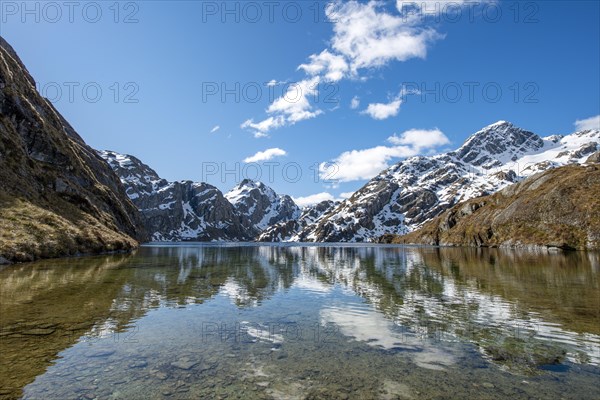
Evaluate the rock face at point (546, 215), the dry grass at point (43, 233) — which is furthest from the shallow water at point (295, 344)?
the rock face at point (546, 215)

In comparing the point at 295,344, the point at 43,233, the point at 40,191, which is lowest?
the point at 295,344

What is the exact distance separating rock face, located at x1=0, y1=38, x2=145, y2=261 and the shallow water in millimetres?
33575

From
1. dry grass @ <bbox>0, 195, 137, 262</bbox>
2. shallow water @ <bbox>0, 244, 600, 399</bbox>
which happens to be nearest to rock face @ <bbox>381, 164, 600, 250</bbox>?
shallow water @ <bbox>0, 244, 600, 399</bbox>

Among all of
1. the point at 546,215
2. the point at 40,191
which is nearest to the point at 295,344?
the point at 40,191

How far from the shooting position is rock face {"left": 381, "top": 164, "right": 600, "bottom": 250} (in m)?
108

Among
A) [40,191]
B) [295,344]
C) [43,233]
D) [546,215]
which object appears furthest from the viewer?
[546,215]

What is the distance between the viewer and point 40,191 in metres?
78.0

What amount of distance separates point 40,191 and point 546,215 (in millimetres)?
156435

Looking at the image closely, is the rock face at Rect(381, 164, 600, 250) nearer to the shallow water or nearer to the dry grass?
the shallow water

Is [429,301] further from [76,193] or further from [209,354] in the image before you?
[76,193]

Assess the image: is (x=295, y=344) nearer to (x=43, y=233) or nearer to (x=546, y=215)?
(x=43, y=233)

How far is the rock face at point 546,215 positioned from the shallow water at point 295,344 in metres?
99.4

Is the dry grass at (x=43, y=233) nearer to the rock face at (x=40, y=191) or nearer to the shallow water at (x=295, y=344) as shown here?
the rock face at (x=40, y=191)

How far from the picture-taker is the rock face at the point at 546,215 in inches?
4267
